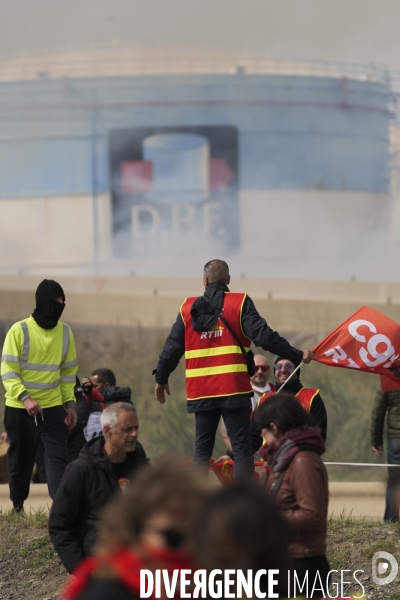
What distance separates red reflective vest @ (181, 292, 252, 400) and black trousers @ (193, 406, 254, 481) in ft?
0.39

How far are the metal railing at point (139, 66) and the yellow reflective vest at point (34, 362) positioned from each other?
103ft

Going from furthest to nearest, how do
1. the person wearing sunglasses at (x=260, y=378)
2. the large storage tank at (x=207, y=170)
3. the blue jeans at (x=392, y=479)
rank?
the large storage tank at (x=207, y=170) → the person wearing sunglasses at (x=260, y=378) → the blue jeans at (x=392, y=479)

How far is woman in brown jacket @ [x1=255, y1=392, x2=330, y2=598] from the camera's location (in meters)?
3.40

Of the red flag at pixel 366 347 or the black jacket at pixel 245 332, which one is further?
the red flag at pixel 366 347

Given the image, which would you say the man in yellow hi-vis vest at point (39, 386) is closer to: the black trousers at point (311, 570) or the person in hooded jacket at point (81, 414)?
the person in hooded jacket at point (81, 414)

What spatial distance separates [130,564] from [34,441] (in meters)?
4.06

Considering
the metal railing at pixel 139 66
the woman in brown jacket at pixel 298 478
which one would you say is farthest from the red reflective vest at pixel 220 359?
the metal railing at pixel 139 66

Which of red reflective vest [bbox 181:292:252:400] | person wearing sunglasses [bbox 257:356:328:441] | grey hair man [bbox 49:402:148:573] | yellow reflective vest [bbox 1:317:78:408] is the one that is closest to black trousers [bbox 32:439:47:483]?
yellow reflective vest [bbox 1:317:78:408]

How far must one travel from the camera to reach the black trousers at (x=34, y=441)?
5.87 meters

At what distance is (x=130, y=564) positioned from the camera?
2.00m

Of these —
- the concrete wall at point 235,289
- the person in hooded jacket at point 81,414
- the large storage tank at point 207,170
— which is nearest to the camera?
the person in hooded jacket at point 81,414

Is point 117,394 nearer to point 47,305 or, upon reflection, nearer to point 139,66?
point 47,305

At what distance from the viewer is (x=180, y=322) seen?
5.43m

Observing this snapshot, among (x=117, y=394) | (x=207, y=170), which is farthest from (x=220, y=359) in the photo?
(x=207, y=170)
